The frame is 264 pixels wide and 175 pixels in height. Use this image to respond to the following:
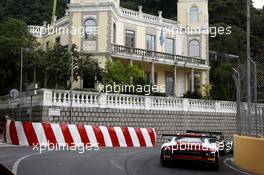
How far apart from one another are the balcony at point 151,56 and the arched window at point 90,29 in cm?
203

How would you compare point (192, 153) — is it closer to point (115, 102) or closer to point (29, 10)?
point (115, 102)

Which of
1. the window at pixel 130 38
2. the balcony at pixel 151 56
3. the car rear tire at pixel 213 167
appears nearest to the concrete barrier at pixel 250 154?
the car rear tire at pixel 213 167

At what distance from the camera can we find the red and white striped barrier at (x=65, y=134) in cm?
2327

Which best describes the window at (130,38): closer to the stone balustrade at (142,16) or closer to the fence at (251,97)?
the stone balustrade at (142,16)

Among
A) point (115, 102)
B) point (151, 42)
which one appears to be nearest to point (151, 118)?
point (115, 102)

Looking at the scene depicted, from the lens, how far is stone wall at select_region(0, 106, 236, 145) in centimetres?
2714

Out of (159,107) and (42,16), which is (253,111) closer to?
(159,107)

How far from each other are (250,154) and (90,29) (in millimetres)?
26631

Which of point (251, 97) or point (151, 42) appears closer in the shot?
point (251, 97)

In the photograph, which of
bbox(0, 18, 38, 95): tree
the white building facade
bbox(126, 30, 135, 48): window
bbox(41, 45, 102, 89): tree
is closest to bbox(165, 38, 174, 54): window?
the white building facade

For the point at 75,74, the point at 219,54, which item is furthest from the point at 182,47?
the point at 75,74

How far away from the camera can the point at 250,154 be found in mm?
14656

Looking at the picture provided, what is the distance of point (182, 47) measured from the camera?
47250 mm

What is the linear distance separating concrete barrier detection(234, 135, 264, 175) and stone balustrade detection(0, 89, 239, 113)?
42.6ft
